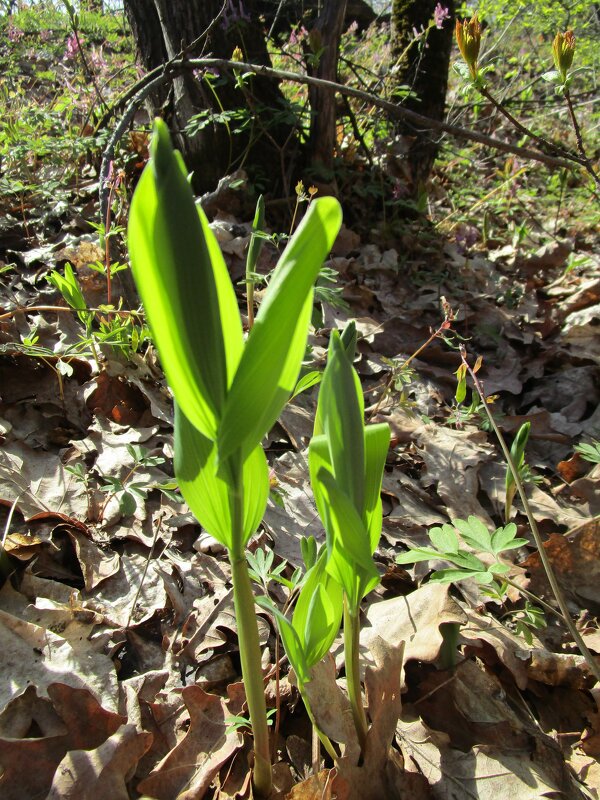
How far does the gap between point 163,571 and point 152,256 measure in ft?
3.58

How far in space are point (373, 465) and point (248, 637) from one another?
0.95ft

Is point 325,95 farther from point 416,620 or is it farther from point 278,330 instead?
point 278,330

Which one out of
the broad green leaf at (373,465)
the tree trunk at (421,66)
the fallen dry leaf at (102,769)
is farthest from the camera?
the tree trunk at (421,66)

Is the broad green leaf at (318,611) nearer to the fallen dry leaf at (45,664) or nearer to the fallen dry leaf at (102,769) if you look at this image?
the fallen dry leaf at (102,769)

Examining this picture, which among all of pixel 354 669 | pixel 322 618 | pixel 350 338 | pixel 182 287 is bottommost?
pixel 354 669

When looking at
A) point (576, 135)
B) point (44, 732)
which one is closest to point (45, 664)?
point (44, 732)

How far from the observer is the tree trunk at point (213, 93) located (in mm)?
3061

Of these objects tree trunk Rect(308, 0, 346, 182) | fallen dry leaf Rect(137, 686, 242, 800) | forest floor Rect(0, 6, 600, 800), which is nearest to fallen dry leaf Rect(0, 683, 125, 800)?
forest floor Rect(0, 6, 600, 800)

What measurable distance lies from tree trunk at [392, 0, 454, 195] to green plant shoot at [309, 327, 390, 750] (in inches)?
136

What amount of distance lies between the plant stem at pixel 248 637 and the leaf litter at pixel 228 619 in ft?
0.25

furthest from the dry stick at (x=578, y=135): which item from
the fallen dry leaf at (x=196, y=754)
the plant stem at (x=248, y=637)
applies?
the fallen dry leaf at (x=196, y=754)

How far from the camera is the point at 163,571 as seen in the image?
56.0 inches

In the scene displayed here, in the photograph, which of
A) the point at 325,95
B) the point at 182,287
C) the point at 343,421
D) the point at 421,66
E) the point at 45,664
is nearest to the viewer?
the point at 182,287

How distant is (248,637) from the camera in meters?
0.75
